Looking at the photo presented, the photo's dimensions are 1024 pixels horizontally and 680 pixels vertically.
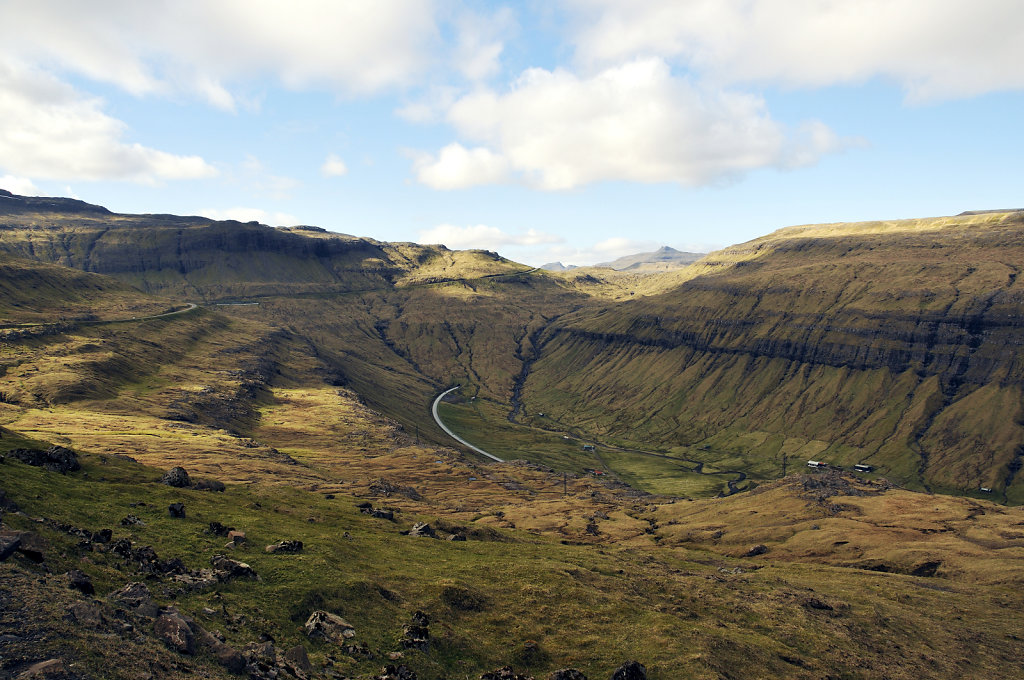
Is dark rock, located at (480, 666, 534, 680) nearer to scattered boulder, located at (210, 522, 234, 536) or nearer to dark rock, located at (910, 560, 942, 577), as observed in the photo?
scattered boulder, located at (210, 522, 234, 536)

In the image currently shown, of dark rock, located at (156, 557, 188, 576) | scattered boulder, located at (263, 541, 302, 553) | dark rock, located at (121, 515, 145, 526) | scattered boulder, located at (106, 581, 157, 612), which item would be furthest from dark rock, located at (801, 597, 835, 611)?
dark rock, located at (121, 515, 145, 526)

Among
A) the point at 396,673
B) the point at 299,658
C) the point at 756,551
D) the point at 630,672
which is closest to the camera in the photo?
the point at 299,658

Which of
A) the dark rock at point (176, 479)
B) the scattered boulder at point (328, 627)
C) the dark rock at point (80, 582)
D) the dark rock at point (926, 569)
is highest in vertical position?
the dark rock at point (80, 582)

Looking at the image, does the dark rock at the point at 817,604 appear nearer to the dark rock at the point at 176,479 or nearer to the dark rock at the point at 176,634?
the dark rock at the point at 176,634

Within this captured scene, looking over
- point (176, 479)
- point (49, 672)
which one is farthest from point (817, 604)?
point (176, 479)

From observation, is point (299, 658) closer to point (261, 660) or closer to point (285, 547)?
point (261, 660)

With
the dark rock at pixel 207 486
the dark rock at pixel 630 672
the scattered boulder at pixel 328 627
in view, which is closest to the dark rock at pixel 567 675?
the dark rock at pixel 630 672
